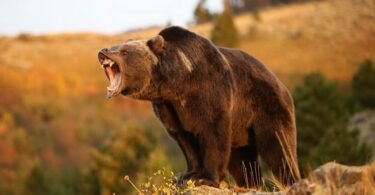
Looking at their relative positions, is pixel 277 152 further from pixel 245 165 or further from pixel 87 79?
pixel 87 79

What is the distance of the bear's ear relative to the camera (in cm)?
814

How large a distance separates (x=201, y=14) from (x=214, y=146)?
294 ft

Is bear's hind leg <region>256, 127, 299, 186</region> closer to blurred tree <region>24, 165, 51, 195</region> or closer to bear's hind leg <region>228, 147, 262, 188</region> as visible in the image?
bear's hind leg <region>228, 147, 262, 188</region>

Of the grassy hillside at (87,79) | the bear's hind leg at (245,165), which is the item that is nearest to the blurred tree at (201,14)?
the grassy hillside at (87,79)

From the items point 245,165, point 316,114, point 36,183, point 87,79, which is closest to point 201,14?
point 87,79

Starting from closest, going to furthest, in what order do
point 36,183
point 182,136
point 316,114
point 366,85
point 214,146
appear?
point 214,146 → point 182,136 → point 316,114 → point 366,85 → point 36,183

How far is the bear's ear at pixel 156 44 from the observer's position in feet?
26.7

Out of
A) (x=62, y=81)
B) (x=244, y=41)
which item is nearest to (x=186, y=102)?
(x=62, y=81)

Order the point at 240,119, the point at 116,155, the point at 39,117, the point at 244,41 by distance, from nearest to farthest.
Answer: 1. the point at 240,119
2. the point at 116,155
3. the point at 39,117
4. the point at 244,41

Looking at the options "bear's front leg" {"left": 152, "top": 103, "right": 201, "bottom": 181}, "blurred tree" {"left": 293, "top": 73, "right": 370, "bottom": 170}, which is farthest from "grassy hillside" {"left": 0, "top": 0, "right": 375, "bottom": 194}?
"bear's front leg" {"left": 152, "top": 103, "right": 201, "bottom": 181}

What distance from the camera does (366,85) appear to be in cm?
4475

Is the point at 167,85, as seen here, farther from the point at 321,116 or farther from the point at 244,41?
the point at 244,41

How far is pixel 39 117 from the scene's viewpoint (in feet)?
256

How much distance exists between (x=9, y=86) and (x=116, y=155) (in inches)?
1712
